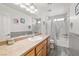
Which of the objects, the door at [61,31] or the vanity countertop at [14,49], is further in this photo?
the door at [61,31]

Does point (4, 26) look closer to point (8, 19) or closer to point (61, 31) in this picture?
point (8, 19)

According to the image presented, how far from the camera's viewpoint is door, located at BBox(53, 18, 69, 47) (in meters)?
1.85

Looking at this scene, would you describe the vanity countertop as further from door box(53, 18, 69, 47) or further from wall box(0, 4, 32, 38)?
door box(53, 18, 69, 47)

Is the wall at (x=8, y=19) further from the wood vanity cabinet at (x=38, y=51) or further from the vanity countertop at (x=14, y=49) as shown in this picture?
the wood vanity cabinet at (x=38, y=51)


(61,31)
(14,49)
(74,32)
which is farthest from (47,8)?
(14,49)

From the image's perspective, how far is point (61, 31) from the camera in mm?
1910

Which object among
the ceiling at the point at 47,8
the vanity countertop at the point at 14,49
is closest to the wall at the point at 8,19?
the ceiling at the point at 47,8

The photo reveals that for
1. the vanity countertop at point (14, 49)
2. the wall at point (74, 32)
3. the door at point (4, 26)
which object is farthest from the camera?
the wall at point (74, 32)

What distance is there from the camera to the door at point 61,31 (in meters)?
1.85

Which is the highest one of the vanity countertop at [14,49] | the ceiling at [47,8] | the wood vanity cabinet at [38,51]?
the ceiling at [47,8]

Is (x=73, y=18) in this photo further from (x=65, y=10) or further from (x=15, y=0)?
(x=15, y=0)

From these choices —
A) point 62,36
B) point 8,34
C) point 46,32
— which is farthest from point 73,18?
point 8,34

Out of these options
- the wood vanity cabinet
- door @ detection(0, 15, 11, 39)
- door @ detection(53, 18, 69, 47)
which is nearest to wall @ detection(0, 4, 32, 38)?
door @ detection(0, 15, 11, 39)

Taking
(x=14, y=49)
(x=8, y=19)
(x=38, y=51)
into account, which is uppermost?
(x=8, y=19)
